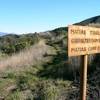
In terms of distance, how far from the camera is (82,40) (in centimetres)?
659

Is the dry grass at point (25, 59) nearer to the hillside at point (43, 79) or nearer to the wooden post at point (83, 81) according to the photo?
the hillside at point (43, 79)

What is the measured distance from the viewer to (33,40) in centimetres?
2772

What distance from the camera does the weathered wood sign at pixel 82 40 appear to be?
6.23 meters

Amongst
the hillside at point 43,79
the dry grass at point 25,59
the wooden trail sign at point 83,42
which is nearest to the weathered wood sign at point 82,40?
the wooden trail sign at point 83,42

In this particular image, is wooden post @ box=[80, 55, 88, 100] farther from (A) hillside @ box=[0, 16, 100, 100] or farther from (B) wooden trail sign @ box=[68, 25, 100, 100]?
(A) hillside @ box=[0, 16, 100, 100]

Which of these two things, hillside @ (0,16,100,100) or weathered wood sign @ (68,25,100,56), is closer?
weathered wood sign @ (68,25,100,56)

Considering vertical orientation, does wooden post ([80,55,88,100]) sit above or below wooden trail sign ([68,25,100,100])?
below

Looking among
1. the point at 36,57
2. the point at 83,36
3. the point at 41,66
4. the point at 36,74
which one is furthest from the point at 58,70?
the point at 83,36

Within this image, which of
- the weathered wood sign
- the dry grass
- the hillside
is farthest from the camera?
the dry grass

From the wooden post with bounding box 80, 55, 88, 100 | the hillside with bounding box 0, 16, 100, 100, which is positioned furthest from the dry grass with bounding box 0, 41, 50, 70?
the wooden post with bounding box 80, 55, 88, 100

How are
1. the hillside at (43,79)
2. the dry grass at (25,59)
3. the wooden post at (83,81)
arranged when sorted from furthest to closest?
1. the dry grass at (25,59)
2. the hillside at (43,79)
3. the wooden post at (83,81)

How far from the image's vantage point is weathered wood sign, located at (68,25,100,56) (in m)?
6.23

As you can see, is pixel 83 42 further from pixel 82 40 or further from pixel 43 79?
pixel 43 79

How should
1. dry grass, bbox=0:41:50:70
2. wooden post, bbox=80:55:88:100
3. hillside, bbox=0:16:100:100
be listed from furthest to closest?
dry grass, bbox=0:41:50:70 < hillside, bbox=0:16:100:100 < wooden post, bbox=80:55:88:100
